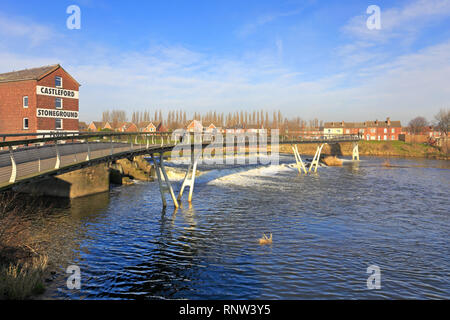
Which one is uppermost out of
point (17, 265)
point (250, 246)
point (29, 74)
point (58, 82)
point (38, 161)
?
point (29, 74)

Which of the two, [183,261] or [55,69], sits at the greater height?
[55,69]

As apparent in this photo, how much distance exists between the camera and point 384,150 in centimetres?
9481

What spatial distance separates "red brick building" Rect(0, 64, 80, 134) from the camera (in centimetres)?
4094

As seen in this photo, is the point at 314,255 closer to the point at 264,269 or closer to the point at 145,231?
the point at 264,269

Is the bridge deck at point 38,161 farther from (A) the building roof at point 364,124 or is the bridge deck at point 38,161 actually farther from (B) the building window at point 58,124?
(A) the building roof at point 364,124

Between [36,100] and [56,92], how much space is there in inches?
129

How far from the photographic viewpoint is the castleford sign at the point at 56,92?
4119 cm

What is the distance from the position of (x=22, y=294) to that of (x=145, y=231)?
1001 centimetres

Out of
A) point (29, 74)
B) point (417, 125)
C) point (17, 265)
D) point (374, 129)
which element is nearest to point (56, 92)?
point (29, 74)

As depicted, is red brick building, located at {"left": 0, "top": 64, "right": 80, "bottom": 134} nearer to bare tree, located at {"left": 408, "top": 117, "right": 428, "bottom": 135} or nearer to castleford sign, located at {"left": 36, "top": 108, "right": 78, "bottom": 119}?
castleford sign, located at {"left": 36, "top": 108, "right": 78, "bottom": 119}

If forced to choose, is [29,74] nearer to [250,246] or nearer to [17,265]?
[250,246]
